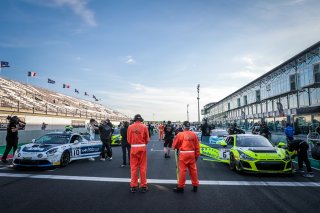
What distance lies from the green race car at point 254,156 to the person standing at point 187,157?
253 cm

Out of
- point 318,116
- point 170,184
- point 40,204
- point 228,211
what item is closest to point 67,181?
point 40,204

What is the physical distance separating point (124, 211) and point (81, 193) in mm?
1634

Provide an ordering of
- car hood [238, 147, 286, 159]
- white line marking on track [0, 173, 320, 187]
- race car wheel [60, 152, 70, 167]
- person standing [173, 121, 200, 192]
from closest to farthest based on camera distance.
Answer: person standing [173, 121, 200, 192] → white line marking on track [0, 173, 320, 187] → car hood [238, 147, 286, 159] → race car wheel [60, 152, 70, 167]

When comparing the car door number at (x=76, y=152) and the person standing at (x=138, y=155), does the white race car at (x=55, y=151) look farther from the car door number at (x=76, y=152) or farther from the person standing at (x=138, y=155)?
the person standing at (x=138, y=155)

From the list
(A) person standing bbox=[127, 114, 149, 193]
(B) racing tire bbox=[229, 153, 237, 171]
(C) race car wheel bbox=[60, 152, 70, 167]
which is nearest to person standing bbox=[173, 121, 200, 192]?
(A) person standing bbox=[127, 114, 149, 193]

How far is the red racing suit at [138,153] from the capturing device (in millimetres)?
6043

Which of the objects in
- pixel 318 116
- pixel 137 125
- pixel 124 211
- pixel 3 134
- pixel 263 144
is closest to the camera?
pixel 124 211

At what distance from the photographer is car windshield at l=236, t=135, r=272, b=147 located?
9039mm

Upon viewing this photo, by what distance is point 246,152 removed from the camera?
8156mm

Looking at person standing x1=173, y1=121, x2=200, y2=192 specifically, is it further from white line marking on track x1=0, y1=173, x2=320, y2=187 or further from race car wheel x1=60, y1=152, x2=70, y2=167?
race car wheel x1=60, y1=152, x2=70, y2=167

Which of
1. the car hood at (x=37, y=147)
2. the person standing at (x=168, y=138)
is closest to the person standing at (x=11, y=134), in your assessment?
the car hood at (x=37, y=147)

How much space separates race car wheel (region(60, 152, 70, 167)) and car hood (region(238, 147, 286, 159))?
244 inches

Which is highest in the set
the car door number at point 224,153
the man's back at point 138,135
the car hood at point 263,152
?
the man's back at point 138,135

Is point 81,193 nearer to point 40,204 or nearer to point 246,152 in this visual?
point 40,204
